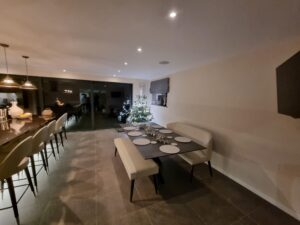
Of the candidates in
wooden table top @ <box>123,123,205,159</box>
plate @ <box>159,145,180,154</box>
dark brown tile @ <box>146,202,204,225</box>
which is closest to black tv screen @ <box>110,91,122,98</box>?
wooden table top @ <box>123,123,205,159</box>

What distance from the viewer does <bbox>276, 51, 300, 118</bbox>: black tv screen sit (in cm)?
136

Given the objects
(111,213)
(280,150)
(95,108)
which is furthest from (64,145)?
(280,150)

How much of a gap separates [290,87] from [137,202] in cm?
238

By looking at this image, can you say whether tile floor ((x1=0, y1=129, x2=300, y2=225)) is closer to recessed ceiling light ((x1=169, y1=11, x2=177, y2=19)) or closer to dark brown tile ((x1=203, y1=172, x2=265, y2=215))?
dark brown tile ((x1=203, y1=172, x2=265, y2=215))

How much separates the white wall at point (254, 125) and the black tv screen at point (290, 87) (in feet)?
1.34

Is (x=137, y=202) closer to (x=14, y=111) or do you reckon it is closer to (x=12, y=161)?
(x=12, y=161)

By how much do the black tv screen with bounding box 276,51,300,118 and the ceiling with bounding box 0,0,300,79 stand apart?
46 cm

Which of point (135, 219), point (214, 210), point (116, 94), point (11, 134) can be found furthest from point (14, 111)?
point (214, 210)

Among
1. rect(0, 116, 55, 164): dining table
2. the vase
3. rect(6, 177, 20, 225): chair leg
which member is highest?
the vase

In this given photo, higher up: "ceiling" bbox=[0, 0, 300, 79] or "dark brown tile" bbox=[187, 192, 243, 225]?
"ceiling" bbox=[0, 0, 300, 79]

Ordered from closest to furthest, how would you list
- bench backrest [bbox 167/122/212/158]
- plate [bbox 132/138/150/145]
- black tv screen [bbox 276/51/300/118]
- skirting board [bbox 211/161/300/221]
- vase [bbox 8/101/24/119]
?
black tv screen [bbox 276/51/300/118] < skirting board [bbox 211/161/300/221] < plate [bbox 132/138/150/145] < bench backrest [bbox 167/122/212/158] < vase [bbox 8/101/24/119]

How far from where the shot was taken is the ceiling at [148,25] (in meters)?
1.25

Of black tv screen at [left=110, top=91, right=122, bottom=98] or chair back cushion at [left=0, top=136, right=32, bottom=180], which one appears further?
black tv screen at [left=110, top=91, right=122, bottom=98]

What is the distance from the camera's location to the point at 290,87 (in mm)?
1445
